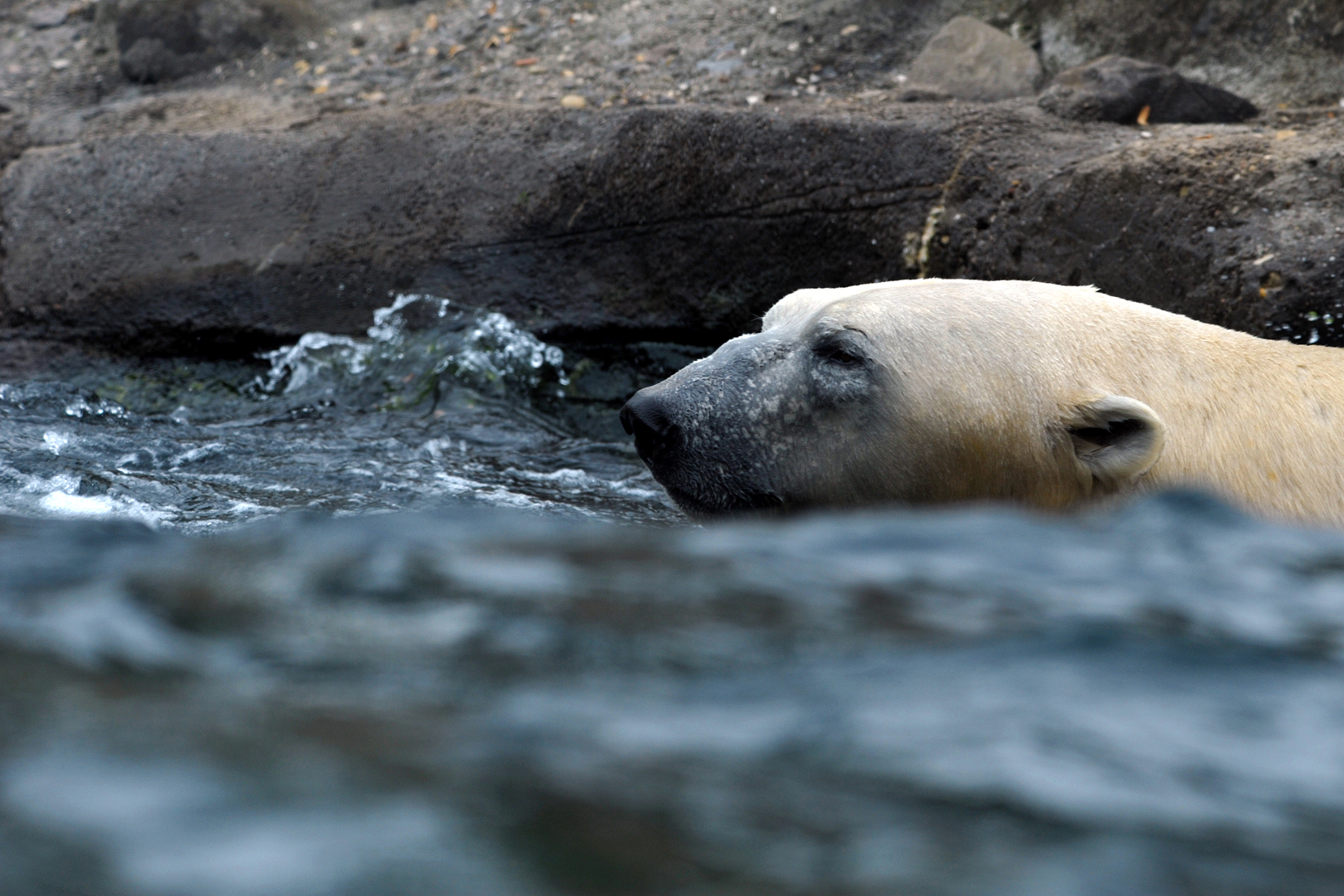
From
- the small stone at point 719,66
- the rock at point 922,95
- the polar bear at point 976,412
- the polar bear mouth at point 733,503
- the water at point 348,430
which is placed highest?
the rock at point 922,95

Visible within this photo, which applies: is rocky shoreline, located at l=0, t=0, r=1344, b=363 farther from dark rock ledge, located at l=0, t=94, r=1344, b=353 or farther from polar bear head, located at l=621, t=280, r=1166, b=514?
polar bear head, located at l=621, t=280, r=1166, b=514

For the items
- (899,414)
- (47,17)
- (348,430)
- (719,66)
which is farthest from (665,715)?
(47,17)

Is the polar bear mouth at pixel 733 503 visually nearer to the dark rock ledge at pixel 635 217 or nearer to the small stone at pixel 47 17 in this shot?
the dark rock ledge at pixel 635 217

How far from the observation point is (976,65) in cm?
557

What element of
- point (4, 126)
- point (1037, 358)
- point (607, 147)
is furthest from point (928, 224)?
→ point (4, 126)

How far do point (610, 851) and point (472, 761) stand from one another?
183 mm

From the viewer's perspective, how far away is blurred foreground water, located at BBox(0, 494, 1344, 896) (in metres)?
0.94

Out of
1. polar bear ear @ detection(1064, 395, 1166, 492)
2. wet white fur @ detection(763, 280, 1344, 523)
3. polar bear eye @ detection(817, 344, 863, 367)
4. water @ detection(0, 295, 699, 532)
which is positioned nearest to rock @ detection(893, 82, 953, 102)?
water @ detection(0, 295, 699, 532)

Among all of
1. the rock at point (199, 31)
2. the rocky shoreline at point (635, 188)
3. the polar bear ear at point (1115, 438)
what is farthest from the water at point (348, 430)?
the rock at point (199, 31)

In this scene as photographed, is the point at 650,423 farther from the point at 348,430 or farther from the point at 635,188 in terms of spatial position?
the point at 635,188

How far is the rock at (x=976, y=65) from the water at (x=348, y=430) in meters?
1.78

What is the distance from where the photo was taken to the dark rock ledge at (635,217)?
4004 mm

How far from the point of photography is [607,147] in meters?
5.04

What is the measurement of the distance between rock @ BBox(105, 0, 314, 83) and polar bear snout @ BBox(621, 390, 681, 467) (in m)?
5.22
